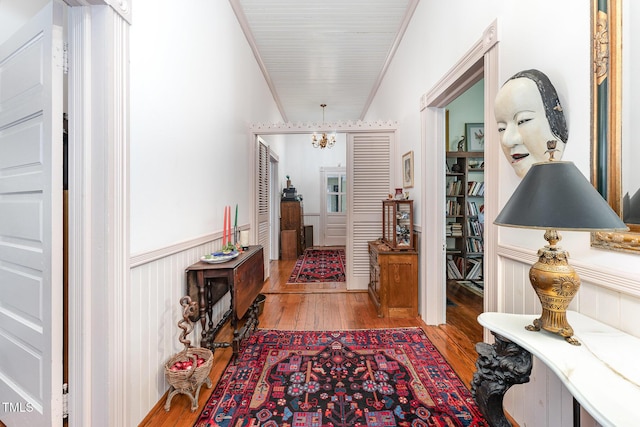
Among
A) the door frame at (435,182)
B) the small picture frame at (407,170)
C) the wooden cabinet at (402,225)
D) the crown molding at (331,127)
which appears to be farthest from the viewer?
the crown molding at (331,127)

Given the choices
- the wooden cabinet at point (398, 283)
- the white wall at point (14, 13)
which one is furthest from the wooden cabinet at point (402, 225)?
the white wall at point (14, 13)

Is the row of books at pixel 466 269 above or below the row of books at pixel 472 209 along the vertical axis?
below

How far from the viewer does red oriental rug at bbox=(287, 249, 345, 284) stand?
3.95m

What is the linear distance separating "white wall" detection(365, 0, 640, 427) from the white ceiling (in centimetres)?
111

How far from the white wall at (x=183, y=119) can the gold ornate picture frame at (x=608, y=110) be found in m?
1.96

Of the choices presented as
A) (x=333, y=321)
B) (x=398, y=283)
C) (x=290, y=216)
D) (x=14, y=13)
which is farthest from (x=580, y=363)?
(x=290, y=216)

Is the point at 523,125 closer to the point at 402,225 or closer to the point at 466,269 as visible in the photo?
the point at 402,225

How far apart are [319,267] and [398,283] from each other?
226 centimetres

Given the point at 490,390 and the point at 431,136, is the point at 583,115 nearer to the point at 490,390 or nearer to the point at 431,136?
→ the point at 490,390

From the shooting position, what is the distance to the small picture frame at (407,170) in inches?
109

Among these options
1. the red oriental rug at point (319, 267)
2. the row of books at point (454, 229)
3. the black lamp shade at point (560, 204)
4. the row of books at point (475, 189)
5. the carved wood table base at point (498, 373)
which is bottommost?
the red oriental rug at point (319, 267)

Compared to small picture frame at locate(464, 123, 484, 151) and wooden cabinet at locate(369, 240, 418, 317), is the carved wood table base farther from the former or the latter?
small picture frame at locate(464, 123, 484, 151)

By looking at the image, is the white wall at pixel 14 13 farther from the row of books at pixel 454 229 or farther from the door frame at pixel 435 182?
the row of books at pixel 454 229

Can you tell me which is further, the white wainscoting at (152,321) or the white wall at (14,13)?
the white wall at (14,13)
